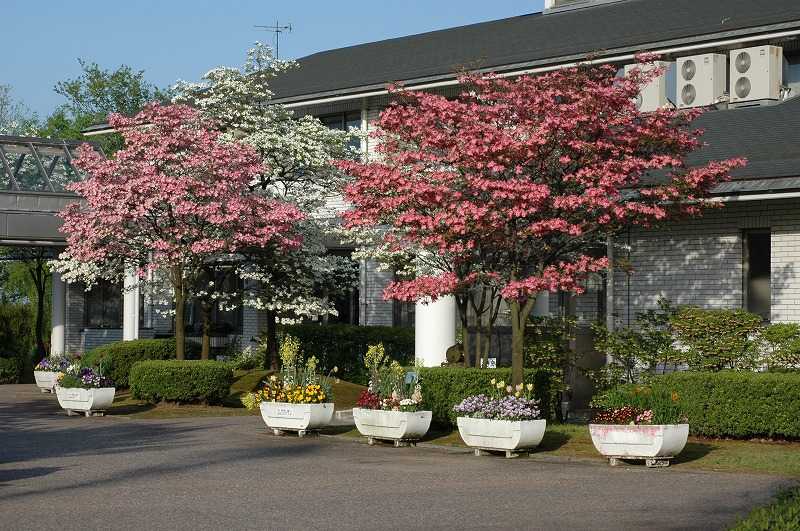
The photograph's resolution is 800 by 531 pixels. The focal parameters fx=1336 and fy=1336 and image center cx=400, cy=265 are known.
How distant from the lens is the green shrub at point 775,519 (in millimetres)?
9906

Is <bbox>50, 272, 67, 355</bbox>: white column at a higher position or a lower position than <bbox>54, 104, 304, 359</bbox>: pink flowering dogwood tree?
lower

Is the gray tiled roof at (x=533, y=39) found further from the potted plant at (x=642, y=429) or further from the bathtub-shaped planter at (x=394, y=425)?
the potted plant at (x=642, y=429)

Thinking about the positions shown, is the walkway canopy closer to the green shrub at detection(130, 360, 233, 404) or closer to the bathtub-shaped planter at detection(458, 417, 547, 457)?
the green shrub at detection(130, 360, 233, 404)

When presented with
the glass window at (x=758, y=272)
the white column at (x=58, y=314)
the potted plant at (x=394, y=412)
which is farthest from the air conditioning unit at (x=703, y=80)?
the white column at (x=58, y=314)

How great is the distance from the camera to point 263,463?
17.4 metres

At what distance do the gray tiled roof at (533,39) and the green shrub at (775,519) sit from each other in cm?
1528

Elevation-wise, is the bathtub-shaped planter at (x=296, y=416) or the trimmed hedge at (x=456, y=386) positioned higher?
the trimmed hedge at (x=456, y=386)

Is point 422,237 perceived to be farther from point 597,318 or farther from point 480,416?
point 597,318

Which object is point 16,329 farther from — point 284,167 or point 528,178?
point 528,178

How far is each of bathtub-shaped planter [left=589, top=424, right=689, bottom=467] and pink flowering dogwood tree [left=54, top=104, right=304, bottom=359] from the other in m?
12.5

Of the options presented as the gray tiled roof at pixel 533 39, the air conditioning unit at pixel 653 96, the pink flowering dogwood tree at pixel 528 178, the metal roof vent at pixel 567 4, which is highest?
the metal roof vent at pixel 567 4

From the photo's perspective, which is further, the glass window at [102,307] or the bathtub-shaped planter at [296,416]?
the glass window at [102,307]

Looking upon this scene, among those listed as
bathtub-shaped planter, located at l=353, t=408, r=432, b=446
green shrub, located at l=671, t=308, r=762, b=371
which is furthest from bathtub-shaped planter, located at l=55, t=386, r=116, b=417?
green shrub, located at l=671, t=308, r=762, b=371

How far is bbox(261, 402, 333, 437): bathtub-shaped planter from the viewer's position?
847 inches
